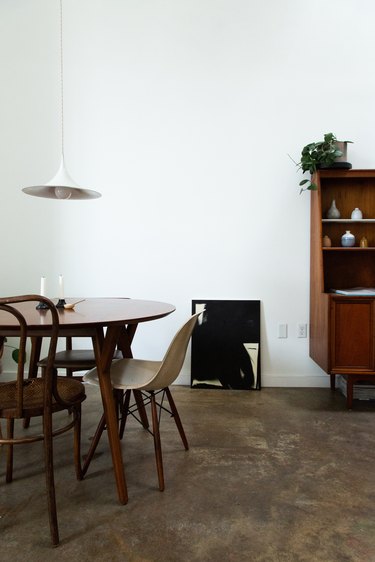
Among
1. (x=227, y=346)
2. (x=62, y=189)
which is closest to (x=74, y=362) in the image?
(x=62, y=189)

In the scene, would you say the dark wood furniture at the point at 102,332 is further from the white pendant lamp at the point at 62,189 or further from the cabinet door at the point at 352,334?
the cabinet door at the point at 352,334

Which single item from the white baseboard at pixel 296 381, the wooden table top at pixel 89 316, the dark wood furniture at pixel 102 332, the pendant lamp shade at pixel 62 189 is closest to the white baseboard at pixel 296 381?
the white baseboard at pixel 296 381

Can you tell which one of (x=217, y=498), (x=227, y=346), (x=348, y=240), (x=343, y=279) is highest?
(x=348, y=240)

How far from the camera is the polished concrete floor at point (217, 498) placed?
1368mm

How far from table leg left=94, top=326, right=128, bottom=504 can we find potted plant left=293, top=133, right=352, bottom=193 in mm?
2044

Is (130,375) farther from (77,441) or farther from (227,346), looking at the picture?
(227,346)

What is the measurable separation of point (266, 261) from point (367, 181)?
1.06 meters

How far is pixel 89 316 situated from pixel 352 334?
1949 mm

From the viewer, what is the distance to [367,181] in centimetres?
317

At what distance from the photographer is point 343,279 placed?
126 inches

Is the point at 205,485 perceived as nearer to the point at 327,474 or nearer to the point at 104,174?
the point at 327,474

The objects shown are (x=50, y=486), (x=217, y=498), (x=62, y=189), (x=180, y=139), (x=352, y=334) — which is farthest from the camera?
(x=180, y=139)

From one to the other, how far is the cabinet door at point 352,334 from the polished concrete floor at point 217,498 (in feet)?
1.27

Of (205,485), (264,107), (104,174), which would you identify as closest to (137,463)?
(205,485)
